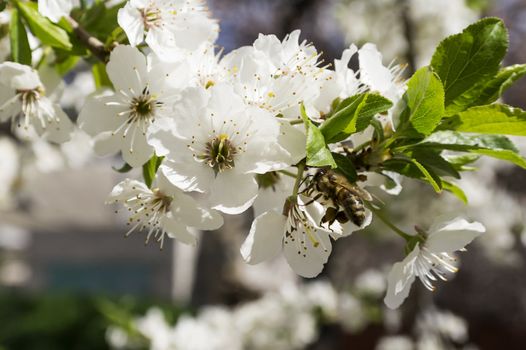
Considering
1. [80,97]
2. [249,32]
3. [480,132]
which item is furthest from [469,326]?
[480,132]

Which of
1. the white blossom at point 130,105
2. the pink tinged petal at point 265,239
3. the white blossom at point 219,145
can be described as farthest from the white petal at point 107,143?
the pink tinged petal at point 265,239

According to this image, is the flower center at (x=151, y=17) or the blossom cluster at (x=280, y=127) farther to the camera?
the flower center at (x=151, y=17)

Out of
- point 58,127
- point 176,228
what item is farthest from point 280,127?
point 58,127

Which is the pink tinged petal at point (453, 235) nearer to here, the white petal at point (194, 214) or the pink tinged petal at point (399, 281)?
the pink tinged petal at point (399, 281)

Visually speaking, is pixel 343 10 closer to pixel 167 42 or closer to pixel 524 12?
pixel 524 12

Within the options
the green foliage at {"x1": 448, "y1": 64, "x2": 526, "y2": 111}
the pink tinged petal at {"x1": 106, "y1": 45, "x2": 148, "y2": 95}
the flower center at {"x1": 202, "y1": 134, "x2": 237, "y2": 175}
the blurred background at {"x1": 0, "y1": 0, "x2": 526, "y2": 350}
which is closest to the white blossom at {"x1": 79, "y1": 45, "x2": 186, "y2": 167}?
the pink tinged petal at {"x1": 106, "y1": 45, "x2": 148, "y2": 95}

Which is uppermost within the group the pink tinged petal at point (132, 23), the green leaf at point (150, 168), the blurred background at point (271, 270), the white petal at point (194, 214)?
the pink tinged petal at point (132, 23)
